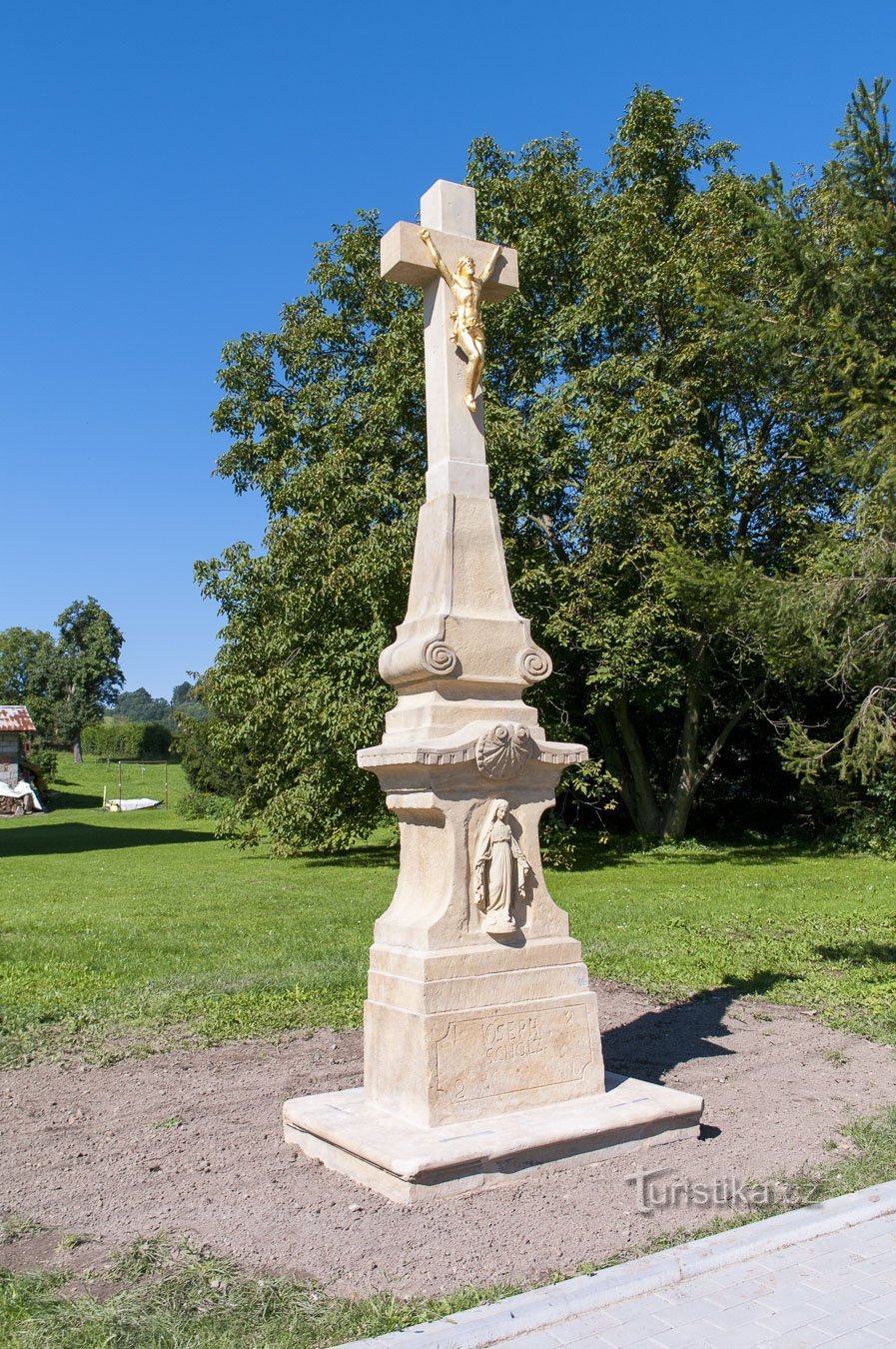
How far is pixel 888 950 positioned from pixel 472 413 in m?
6.70

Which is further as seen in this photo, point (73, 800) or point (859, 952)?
point (73, 800)

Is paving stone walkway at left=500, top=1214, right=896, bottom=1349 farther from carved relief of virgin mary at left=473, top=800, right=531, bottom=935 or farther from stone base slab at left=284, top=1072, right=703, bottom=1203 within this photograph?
carved relief of virgin mary at left=473, top=800, right=531, bottom=935

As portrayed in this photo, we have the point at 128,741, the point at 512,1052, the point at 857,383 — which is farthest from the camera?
the point at 128,741

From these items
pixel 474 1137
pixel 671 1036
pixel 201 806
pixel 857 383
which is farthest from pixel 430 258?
pixel 201 806

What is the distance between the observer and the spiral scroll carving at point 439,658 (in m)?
5.02

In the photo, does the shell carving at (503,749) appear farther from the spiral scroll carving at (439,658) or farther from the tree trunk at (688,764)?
the tree trunk at (688,764)

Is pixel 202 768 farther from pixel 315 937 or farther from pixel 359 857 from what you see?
pixel 315 937

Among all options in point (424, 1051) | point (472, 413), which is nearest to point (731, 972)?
point (424, 1051)

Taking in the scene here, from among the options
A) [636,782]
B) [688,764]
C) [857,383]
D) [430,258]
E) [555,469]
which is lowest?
[636,782]

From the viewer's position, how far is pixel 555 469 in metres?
17.4

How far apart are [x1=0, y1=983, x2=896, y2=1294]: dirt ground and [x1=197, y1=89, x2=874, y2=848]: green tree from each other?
8.79 m

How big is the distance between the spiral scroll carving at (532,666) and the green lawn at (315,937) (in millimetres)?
3353

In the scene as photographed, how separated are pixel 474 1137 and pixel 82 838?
955 inches

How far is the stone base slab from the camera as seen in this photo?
4.27 meters
